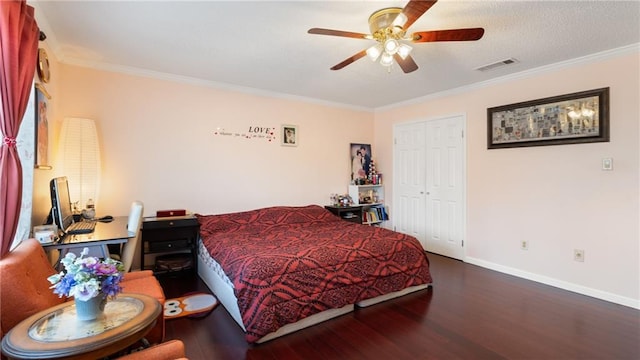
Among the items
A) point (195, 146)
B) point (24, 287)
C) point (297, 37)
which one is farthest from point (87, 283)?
point (195, 146)

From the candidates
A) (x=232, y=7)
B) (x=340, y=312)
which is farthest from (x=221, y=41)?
(x=340, y=312)

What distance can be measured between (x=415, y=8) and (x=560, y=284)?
3.38m

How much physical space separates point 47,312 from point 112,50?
2586mm

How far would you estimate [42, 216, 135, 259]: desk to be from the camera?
7.12 ft

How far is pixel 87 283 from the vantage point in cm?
135

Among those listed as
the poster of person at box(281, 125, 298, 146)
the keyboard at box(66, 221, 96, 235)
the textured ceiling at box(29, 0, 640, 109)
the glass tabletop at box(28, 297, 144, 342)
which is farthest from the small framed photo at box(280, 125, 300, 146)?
the glass tabletop at box(28, 297, 144, 342)

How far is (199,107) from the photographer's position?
4000 mm

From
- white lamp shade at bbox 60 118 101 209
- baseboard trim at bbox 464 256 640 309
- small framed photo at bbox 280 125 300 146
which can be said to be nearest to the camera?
baseboard trim at bbox 464 256 640 309

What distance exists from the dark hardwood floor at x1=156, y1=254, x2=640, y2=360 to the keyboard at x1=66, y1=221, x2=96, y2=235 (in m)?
0.99

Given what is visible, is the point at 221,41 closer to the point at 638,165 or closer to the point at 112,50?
the point at 112,50

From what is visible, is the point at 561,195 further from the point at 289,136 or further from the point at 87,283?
the point at 87,283

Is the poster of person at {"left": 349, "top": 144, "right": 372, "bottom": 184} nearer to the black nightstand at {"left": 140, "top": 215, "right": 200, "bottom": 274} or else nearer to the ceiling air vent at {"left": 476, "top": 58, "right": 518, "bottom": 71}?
the ceiling air vent at {"left": 476, "top": 58, "right": 518, "bottom": 71}

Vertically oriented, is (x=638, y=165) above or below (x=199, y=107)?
below

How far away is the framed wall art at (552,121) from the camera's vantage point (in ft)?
10.2
